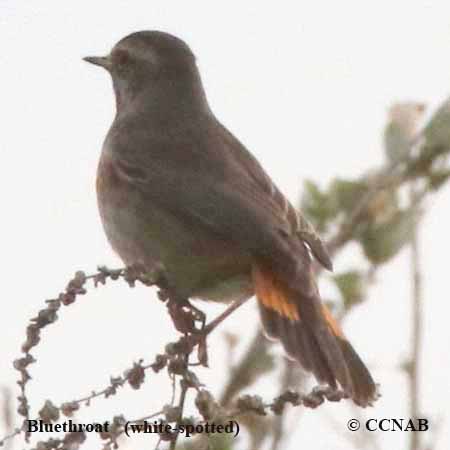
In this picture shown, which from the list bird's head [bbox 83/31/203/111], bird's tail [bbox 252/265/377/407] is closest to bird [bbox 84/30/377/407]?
bird's tail [bbox 252/265/377/407]

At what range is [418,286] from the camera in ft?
11.9

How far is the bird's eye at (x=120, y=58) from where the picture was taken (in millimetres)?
6145

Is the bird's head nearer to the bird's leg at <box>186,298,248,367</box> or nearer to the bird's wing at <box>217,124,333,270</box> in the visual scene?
the bird's wing at <box>217,124,333,270</box>

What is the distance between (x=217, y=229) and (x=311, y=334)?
607 mm

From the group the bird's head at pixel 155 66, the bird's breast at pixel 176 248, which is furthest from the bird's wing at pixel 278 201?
the bird's head at pixel 155 66

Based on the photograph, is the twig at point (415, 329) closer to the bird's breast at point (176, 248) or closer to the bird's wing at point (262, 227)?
the bird's wing at point (262, 227)

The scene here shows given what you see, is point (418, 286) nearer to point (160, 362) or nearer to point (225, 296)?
point (160, 362)

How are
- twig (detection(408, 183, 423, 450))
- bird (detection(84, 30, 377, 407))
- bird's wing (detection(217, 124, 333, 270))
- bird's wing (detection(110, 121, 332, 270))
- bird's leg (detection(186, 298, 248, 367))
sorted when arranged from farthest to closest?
bird's wing (detection(217, 124, 333, 270)) < bird's wing (detection(110, 121, 332, 270)) < bird (detection(84, 30, 377, 407)) < bird's leg (detection(186, 298, 248, 367)) < twig (detection(408, 183, 423, 450))

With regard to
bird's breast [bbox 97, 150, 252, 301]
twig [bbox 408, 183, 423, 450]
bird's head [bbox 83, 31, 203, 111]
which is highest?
bird's head [bbox 83, 31, 203, 111]

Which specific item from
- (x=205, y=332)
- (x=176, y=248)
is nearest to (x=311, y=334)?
(x=205, y=332)

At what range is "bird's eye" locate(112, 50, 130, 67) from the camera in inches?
242

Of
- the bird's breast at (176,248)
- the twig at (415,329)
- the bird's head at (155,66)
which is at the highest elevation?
the bird's head at (155,66)

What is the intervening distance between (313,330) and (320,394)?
123 cm

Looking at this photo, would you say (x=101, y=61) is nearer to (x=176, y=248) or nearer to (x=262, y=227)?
(x=176, y=248)
